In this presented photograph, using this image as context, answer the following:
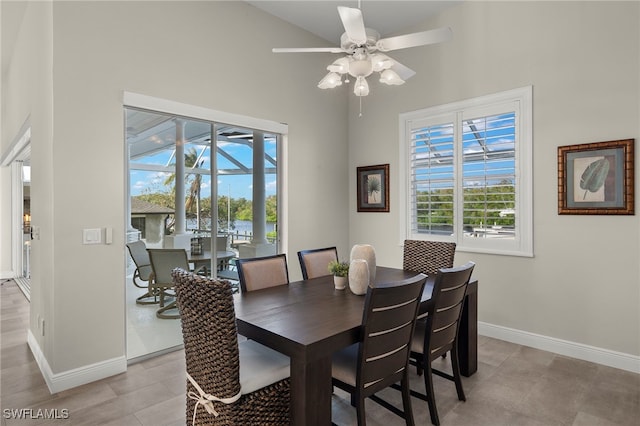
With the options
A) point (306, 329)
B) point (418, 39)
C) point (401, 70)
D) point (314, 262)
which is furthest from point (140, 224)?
point (418, 39)

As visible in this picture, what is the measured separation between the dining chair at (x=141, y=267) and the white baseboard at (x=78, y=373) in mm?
545

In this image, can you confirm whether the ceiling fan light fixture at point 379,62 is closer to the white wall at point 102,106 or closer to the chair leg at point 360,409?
the white wall at point 102,106

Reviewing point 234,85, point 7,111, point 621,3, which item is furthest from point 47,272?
point 621,3

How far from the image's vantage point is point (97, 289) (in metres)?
2.83

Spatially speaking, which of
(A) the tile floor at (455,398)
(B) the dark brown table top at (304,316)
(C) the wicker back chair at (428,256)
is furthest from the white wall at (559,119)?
(B) the dark brown table top at (304,316)

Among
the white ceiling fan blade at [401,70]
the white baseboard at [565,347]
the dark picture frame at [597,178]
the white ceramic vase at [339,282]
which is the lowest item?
the white baseboard at [565,347]

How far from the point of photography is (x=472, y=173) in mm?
3869

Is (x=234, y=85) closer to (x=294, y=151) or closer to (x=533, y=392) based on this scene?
(x=294, y=151)

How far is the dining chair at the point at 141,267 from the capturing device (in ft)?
10.4

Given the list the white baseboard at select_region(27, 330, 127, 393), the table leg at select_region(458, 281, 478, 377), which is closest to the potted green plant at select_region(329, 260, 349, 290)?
the table leg at select_region(458, 281, 478, 377)

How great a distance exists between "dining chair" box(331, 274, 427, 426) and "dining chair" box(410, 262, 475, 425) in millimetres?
244

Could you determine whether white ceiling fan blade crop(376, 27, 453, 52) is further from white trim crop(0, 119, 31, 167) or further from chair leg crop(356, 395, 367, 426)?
white trim crop(0, 119, 31, 167)

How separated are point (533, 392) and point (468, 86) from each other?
9.66 feet

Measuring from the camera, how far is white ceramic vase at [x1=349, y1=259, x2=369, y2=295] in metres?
2.39
